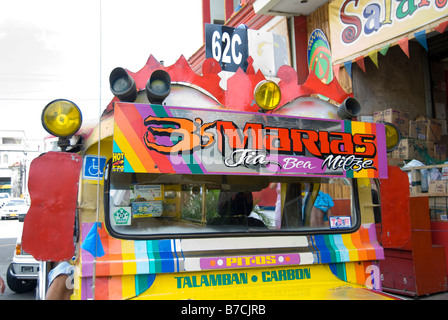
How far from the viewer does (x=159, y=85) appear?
2.61 metres

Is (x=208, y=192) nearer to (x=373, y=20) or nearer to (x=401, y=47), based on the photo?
(x=401, y=47)

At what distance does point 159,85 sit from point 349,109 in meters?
1.47

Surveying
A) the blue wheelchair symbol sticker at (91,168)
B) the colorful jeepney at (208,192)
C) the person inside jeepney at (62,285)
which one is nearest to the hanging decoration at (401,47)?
the colorful jeepney at (208,192)

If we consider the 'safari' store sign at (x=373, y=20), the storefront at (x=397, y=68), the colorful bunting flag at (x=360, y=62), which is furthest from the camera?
the colorful bunting flag at (x=360, y=62)

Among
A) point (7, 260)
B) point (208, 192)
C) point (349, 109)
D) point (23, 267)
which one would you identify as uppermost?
point (349, 109)

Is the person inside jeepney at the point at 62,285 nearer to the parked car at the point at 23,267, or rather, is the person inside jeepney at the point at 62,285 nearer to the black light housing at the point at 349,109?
the black light housing at the point at 349,109

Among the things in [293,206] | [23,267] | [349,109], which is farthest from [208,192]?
[23,267]

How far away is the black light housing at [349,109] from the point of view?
3.12m

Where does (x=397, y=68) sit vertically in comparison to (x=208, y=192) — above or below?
above

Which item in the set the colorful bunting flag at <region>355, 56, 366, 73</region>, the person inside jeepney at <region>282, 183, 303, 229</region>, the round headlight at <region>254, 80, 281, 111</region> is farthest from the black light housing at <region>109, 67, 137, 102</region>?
the colorful bunting flag at <region>355, 56, 366, 73</region>

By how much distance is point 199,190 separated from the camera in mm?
2924

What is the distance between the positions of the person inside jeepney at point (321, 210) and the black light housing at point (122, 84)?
1663mm

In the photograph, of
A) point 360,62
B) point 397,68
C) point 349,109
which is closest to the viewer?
point 349,109
